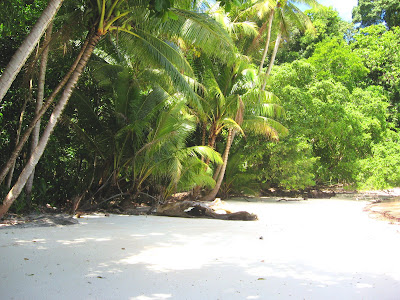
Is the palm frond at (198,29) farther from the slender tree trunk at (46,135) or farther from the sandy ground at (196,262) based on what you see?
the sandy ground at (196,262)

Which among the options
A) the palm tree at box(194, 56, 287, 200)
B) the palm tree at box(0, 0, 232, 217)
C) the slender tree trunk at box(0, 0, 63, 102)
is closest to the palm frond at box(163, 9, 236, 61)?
the palm tree at box(0, 0, 232, 217)

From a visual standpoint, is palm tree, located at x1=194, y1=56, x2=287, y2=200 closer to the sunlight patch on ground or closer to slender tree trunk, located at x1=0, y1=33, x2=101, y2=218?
slender tree trunk, located at x1=0, y1=33, x2=101, y2=218

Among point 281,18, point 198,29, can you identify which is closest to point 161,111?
point 198,29

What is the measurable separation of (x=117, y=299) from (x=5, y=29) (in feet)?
23.6

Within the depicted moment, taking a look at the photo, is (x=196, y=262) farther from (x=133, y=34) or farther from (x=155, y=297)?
(x=133, y=34)

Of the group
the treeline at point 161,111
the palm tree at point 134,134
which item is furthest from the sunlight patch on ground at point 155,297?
the palm tree at point 134,134

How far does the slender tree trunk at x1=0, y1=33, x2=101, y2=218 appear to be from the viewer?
6.70 meters

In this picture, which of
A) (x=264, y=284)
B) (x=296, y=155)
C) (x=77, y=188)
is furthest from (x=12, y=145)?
(x=296, y=155)

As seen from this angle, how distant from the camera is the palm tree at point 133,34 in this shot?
6820mm

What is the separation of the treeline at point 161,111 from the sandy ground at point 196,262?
2.13 meters

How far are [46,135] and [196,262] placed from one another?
12.7 ft

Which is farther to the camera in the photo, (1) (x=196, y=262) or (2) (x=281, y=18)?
(2) (x=281, y=18)

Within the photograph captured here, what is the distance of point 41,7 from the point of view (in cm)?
938

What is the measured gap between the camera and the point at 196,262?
483 cm
